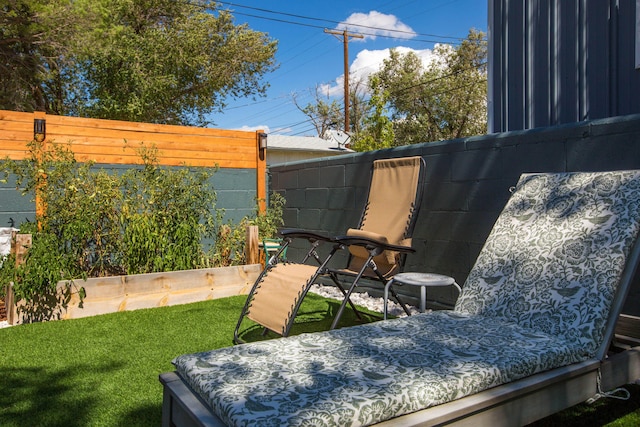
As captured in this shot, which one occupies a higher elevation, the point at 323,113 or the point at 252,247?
the point at 323,113

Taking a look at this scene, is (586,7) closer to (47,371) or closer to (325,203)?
(325,203)

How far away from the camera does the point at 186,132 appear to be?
19.8 ft

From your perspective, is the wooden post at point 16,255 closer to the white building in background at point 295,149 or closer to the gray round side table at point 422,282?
the gray round side table at point 422,282

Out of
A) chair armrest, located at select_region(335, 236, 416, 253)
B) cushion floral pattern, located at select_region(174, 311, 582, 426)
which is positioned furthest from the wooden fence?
cushion floral pattern, located at select_region(174, 311, 582, 426)

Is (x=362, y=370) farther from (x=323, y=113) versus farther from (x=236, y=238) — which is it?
(x=323, y=113)

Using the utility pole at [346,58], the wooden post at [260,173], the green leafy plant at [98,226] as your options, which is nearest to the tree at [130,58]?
the utility pole at [346,58]

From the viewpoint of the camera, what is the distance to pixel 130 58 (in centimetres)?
1400

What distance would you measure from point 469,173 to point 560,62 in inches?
60.8

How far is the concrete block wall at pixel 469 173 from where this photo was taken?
2.92 metres

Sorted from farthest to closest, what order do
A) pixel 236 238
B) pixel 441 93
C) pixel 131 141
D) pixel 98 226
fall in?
pixel 441 93
pixel 131 141
pixel 236 238
pixel 98 226

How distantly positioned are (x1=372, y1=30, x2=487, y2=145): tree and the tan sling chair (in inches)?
790

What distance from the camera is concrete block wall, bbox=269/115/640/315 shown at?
2924 millimetres

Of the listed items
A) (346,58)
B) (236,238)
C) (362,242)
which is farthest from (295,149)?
(362,242)

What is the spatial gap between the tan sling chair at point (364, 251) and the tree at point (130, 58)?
347 inches
